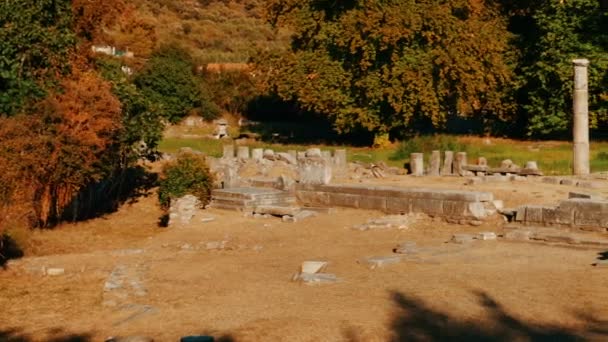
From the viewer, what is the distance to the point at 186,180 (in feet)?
78.9

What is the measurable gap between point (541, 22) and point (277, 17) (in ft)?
36.1

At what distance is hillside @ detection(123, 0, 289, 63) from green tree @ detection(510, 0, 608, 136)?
31865mm

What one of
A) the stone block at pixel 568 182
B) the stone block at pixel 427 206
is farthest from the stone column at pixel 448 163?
the stone block at pixel 427 206

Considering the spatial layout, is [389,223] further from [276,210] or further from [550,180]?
[550,180]

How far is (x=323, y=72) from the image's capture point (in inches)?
1516

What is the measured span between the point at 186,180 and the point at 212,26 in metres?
60.8

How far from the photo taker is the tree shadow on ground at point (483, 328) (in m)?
10.1

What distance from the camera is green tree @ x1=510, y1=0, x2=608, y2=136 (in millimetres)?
36688

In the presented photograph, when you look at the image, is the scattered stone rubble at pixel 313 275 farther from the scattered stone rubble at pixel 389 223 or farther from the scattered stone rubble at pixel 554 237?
the scattered stone rubble at pixel 389 223

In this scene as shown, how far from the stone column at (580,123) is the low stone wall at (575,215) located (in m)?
8.94

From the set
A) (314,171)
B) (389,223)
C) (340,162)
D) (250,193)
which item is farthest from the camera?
(340,162)

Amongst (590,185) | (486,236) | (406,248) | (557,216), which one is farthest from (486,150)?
(406,248)

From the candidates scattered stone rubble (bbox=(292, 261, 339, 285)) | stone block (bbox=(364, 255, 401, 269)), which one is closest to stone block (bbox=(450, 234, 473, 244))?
stone block (bbox=(364, 255, 401, 269))

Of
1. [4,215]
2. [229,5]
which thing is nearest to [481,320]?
[4,215]
